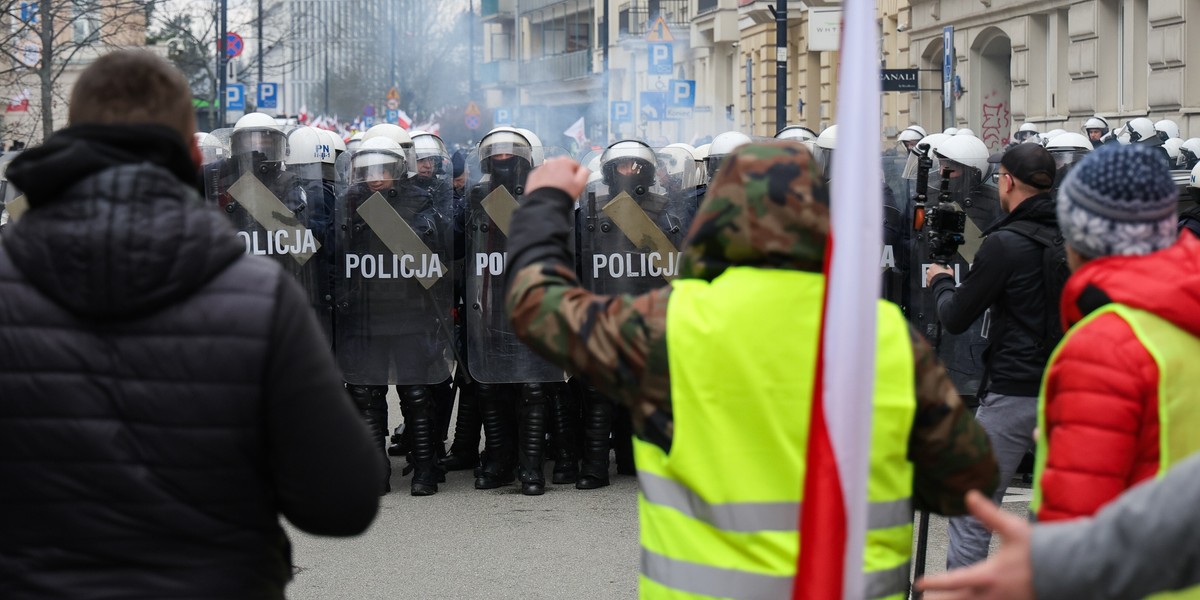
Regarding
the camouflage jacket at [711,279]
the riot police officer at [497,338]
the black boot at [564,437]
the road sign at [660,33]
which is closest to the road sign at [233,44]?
the road sign at [660,33]

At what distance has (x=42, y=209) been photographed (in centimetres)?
236

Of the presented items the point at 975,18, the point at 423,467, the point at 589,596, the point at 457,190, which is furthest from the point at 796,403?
the point at 975,18

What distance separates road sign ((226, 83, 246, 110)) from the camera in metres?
29.9

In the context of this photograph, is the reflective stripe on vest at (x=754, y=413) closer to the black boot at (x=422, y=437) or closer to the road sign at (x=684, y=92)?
the black boot at (x=422, y=437)

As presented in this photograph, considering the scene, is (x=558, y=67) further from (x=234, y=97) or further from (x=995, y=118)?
(x=995, y=118)

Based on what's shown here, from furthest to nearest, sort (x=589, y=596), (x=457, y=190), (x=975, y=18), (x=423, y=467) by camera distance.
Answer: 1. (x=975, y=18)
2. (x=457, y=190)
3. (x=423, y=467)
4. (x=589, y=596)

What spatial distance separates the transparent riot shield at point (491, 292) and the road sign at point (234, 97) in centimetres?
2234

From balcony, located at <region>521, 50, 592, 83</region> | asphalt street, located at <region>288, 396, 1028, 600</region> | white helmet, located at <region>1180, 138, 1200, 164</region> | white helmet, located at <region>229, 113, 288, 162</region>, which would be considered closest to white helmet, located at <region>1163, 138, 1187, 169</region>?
white helmet, located at <region>1180, 138, 1200, 164</region>

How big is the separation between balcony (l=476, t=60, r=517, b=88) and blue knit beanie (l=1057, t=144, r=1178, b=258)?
84436mm

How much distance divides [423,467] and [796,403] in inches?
239

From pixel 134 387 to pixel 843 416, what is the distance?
3.54 ft

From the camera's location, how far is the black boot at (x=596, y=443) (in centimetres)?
865

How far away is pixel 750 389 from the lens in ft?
8.45

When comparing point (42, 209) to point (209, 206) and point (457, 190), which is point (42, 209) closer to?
point (209, 206)
